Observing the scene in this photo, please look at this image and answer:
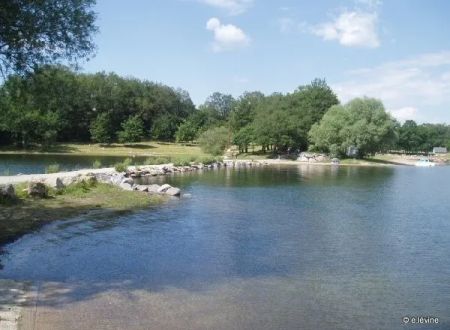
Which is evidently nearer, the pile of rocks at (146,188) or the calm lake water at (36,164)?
the pile of rocks at (146,188)

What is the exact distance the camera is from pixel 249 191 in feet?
133

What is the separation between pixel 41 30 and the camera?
757 inches

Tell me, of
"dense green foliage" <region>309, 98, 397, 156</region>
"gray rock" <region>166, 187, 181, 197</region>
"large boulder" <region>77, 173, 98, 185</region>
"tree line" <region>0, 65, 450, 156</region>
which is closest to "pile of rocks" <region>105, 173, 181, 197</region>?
"gray rock" <region>166, 187, 181, 197</region>

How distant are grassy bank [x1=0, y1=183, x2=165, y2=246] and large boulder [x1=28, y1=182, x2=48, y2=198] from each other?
401 mm

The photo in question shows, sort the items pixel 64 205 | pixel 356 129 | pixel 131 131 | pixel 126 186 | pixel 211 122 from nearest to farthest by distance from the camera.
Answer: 1. pixel 64 205
2. pixel 126 186
3. pixel 356 129
4. pixel 131 131
5. pixel 211 122

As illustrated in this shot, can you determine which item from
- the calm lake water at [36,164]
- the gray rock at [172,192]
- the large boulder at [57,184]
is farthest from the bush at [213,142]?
the large boulder at [57,184]

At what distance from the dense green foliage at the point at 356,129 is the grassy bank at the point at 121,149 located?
25373 millimetres

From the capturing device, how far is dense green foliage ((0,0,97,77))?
59.3 feet

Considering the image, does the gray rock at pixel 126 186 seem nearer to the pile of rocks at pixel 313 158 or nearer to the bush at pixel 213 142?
the bush at pixel 213 142

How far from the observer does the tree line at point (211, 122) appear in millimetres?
95625

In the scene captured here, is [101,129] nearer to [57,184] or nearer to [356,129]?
[356,129]

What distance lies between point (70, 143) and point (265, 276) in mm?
110817

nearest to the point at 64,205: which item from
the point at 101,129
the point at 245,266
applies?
the point at 245,266

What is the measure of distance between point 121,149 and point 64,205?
91.5 m
